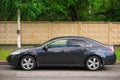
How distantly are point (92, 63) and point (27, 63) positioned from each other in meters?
2.76

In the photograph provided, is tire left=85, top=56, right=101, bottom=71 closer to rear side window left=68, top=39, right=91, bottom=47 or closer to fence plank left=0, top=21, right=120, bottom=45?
rear side window left=68, top=39, right=91, bottom=47

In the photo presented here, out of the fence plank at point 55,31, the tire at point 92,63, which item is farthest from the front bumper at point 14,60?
the fence plank at point 55,31

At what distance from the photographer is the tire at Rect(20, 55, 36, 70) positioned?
15547mm

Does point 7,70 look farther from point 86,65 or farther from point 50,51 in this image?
point 86,65

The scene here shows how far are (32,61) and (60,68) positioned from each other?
5.02 ft

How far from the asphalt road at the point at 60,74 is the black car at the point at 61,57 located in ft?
1.05

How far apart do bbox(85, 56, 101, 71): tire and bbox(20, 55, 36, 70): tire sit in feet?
7.44

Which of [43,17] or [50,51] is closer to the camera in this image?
[50,51]

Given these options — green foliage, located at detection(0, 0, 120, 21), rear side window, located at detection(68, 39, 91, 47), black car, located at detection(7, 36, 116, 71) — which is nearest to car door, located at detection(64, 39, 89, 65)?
black car, located at detection(7, 36, 116, 71)

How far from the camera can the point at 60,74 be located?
1444 centimetres

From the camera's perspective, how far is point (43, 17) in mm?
30031

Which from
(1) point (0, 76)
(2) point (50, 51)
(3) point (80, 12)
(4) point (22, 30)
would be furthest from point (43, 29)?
(1) point (0, 76)

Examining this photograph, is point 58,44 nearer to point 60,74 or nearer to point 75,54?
point 75,54

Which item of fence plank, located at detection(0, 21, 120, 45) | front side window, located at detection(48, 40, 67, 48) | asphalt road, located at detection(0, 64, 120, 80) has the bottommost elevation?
asphalt road, located at detection(0, 64, 120, 80)
